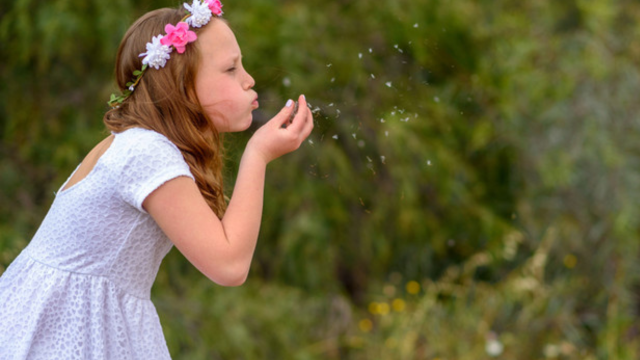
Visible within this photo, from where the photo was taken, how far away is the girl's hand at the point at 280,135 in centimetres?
133

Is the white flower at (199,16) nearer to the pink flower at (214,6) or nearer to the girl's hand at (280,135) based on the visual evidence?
the pink flower at (214,6)

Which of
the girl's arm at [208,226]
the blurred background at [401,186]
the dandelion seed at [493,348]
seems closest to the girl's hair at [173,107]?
the girl's arm at [208,226]

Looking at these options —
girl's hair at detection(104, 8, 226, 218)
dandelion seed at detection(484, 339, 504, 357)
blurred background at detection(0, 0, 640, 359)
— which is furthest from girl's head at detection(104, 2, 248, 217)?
dandelion seed at detection(484, 339, 504, 357)

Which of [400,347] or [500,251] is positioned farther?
[500,251]

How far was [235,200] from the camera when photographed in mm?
1275

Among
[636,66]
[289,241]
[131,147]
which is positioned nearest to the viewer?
[131,147]

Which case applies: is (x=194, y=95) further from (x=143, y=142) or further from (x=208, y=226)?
(x=208, y=226)

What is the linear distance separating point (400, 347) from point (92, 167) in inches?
85.4

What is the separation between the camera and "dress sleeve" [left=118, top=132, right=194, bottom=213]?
4.01 ft

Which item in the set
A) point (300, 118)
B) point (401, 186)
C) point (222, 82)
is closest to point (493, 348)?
point (401, 186)

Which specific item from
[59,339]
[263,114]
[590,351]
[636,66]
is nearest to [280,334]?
[263,114]

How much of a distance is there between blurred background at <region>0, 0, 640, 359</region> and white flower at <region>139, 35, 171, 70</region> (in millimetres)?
1704

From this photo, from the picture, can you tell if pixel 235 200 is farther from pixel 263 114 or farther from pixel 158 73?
pixel 263 114

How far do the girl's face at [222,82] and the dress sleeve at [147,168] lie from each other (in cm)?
12
